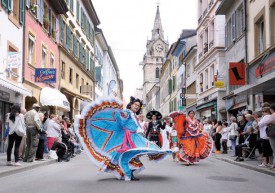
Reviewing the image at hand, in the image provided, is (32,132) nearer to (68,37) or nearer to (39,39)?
(39,39)

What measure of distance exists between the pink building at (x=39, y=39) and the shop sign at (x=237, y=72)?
971 centimetres

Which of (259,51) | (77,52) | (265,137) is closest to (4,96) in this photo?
(265,137)

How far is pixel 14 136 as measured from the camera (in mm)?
12570

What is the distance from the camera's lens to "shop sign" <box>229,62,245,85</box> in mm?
22891

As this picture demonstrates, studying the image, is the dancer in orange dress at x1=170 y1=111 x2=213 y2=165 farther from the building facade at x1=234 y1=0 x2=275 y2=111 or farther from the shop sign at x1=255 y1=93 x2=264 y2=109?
the shop sign at x1=255 y1=93 x2=264 y2=109

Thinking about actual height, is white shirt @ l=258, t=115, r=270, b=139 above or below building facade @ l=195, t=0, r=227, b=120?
below

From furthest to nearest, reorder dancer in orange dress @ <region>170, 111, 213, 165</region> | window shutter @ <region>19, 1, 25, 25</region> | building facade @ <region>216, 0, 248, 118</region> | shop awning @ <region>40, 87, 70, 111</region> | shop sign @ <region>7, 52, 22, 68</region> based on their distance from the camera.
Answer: shop awning @ <region>40, 87, 70, 111</region>
building facade @ <region>216, 0, 248, 118</region>
window shutter @ <region>19, 1, 25, 25</region>
shop sign @ <region>7, 52, 22, 68</region>
dancer in orange dress @ <region>170, 111, 213, 165</region>

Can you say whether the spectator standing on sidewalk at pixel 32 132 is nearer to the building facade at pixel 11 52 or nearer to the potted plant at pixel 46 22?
the building facade at pixel 11 52

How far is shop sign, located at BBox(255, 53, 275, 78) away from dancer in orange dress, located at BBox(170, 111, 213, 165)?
5636mm

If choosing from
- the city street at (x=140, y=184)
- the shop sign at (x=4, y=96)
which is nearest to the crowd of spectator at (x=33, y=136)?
the city street at (x=140, y=184)

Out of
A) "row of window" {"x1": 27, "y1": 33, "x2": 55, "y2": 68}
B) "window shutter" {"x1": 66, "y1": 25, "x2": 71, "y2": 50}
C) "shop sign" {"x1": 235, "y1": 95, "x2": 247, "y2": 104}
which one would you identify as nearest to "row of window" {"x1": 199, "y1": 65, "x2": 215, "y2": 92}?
"shop sign" {"x1": 235, "y1": 95, "x2": 247, "y2": 104}

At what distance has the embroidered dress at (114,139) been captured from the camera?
8.81 m

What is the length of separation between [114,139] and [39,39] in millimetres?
16422

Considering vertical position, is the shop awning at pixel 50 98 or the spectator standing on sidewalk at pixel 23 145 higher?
the shop awning at pixel 50 98
